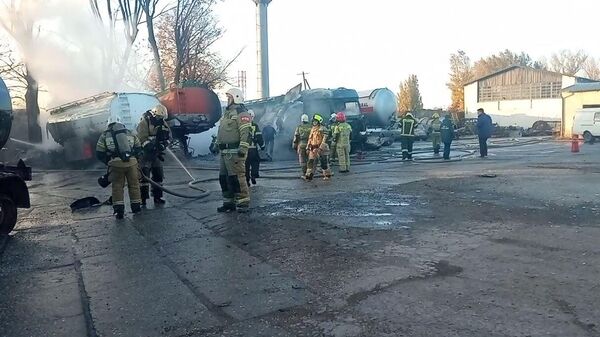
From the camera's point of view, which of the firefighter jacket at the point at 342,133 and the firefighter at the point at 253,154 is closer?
the firefighter at the point at 253,154

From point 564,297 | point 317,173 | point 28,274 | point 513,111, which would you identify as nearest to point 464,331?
point 564,297

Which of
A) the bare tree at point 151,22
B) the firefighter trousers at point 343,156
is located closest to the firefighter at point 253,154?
the firefighter trousers at point 343,156

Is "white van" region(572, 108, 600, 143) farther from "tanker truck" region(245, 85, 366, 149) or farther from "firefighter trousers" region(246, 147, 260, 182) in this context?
"firefighter trousers" region(246, 147, 260, 182)

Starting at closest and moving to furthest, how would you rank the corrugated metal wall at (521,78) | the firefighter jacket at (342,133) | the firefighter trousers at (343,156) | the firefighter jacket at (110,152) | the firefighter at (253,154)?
the firefighter jacket at (110,152), the firefighter at (253,154), the firefighter jacket at (342,133), the firefighter trousers at (343,156), the corrugated metal wall at (521,78)

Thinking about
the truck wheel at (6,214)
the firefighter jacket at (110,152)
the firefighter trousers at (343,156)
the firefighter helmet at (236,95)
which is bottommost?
the truck wheel at (6,214)

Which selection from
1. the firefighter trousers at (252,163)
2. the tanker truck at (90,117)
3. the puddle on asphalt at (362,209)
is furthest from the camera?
the tanker truck at (90,117)

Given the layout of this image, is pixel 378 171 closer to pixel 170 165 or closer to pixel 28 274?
pixel 170 165

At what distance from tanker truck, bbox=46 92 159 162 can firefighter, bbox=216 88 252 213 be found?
417 inches

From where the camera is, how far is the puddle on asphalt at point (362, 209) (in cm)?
746

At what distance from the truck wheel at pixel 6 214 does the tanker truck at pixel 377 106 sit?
2018cm

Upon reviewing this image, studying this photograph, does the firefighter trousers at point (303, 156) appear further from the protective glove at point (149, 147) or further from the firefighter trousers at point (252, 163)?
the protective glove at point (149, 147)

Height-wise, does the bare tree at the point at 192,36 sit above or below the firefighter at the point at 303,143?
above

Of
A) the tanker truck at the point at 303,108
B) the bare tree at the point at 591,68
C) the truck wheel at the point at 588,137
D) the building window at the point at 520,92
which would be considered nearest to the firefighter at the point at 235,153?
the tanker truck at the point at 303,108

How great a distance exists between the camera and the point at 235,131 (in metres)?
8.73
